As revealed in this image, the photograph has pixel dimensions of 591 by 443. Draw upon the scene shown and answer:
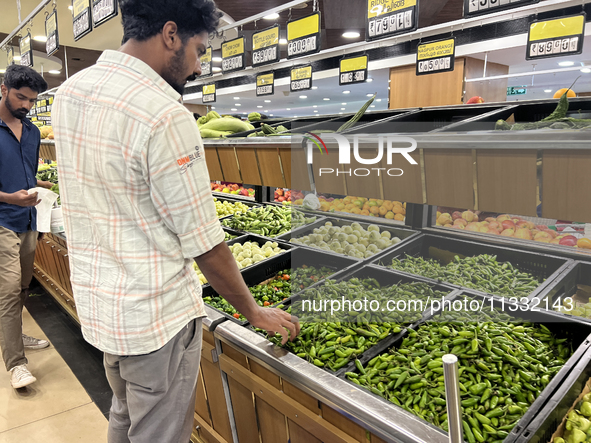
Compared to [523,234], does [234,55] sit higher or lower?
higher

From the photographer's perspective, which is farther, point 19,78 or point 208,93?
point 208,93

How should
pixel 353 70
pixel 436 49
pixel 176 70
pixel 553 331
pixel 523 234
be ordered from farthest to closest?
pixel 353 70 → pixel 436 49 → pixel 523 234 → pixel 553 331 → pixel 176 70

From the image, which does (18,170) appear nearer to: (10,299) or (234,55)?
(10,299)

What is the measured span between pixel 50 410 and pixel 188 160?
2.80m

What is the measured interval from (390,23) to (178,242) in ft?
8.14

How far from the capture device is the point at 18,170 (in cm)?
329

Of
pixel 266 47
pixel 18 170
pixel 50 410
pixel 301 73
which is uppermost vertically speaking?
pixel 266 47

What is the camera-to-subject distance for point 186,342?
1.52 m

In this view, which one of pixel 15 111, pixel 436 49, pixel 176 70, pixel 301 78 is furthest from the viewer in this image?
pixel 301 78

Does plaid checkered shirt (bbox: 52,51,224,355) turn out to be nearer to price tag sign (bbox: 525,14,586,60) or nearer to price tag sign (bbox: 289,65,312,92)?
price tag sign (bbox: 525,14,586,60)

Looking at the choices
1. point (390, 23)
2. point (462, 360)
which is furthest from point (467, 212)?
point (462, 360)

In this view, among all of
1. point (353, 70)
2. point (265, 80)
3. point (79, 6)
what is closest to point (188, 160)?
point (79, 6)

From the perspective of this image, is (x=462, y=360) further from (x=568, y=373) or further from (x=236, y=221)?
(x=236, y=221)

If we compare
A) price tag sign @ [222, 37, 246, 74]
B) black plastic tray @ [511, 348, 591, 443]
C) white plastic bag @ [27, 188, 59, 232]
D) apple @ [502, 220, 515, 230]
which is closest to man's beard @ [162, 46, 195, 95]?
black plastic tray @ [511, 348, 591, 443]
